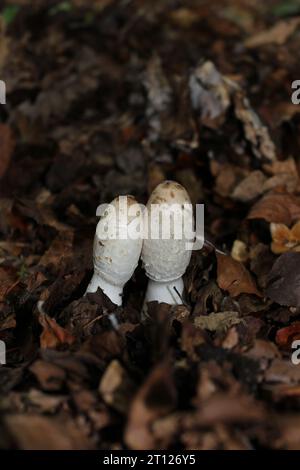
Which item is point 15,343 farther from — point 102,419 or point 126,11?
point 126,11

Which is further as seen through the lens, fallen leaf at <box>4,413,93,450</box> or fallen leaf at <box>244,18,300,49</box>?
fallen leaf at <box>244,18,300,49</box>

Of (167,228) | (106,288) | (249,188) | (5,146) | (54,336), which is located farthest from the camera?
(5,146)

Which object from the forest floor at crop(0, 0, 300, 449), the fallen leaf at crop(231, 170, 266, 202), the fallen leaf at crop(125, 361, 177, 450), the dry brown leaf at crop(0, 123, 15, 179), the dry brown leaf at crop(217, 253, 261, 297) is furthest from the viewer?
the dry brown leaf at crop(0, 123, 15, 179)

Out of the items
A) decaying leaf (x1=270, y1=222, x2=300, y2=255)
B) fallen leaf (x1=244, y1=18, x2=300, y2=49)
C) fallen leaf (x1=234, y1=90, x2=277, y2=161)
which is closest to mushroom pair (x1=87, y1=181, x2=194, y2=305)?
decaying leaf (x1=270, y1=222, x2=300, y2=255)

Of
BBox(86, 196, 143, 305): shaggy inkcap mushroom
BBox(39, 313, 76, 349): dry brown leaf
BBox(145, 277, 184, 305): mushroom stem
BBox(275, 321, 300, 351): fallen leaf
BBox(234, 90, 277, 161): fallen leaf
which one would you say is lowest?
BBox(275, 321, 300, 351): fallen leaf

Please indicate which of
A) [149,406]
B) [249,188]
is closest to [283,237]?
[249,188]

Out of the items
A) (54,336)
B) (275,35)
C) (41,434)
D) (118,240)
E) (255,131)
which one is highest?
(275,35)

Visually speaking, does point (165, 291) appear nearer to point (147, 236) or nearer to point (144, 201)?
point (147, 236)

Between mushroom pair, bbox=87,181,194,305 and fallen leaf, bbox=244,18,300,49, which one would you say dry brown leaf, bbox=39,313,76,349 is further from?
fallen leaf, bbox=244,18,300,49
